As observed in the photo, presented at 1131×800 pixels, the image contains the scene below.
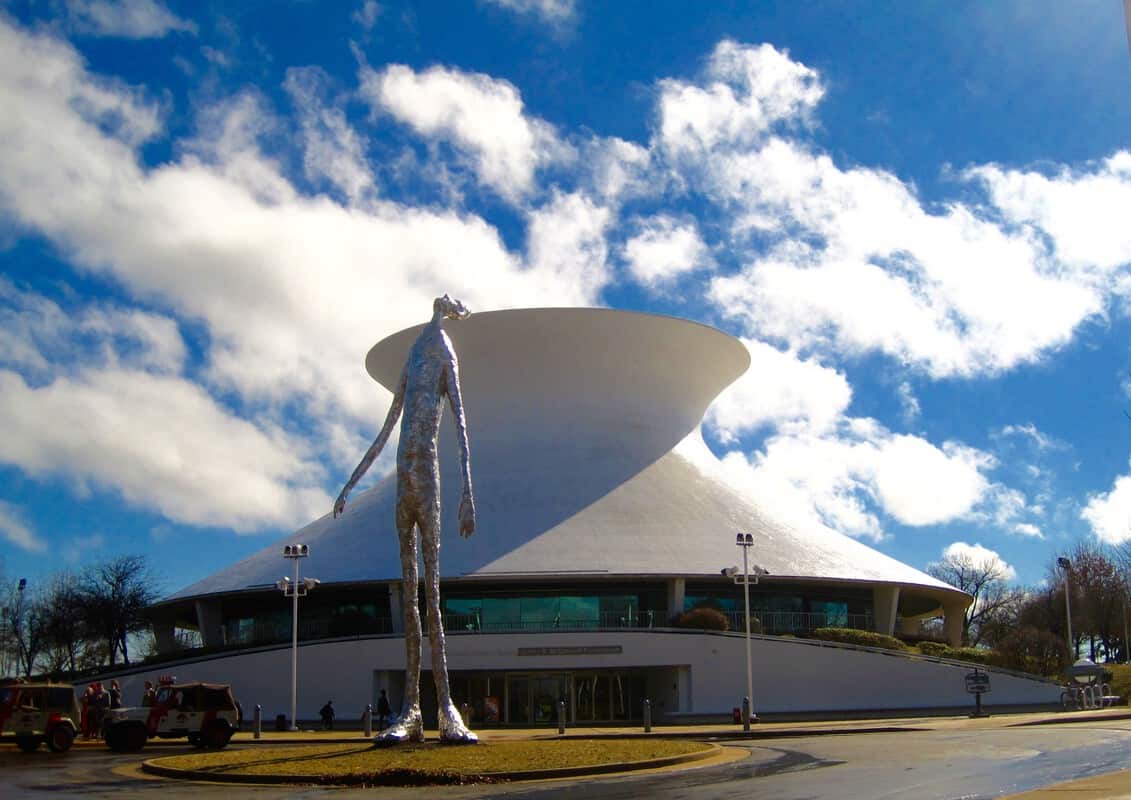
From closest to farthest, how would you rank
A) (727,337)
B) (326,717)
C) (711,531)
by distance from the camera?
(326,717)
(711,531)
(727,337)

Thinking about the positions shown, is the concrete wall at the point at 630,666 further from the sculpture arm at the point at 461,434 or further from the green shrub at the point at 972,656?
the sculpture arm at the point at 461,434

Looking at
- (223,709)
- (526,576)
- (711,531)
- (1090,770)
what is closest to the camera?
(1090,770)

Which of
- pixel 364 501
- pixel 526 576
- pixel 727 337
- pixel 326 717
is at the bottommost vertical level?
pixel 326 717

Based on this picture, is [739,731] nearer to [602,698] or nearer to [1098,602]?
[602,698]

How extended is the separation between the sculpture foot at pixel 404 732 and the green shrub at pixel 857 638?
20.2m

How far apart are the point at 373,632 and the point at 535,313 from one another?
1262 cm

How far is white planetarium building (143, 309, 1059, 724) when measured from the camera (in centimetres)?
3303

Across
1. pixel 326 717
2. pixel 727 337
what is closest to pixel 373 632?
pixel 326 717

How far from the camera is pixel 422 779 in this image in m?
13.7

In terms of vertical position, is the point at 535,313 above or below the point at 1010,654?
above

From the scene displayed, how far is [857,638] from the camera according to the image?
34531mm

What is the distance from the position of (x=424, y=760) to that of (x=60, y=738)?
9.81 metres

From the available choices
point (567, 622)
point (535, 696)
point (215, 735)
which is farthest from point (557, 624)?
point (215, 735)

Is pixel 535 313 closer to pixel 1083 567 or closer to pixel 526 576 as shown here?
pixel 526 576
